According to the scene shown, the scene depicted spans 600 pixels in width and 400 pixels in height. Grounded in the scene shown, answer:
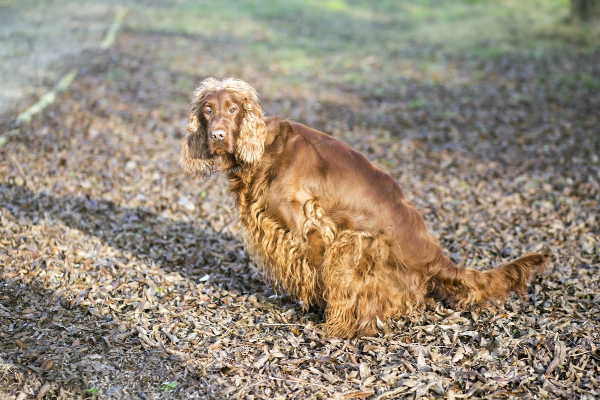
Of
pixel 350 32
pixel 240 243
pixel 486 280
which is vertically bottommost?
pixel 240 243

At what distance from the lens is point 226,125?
390 cm

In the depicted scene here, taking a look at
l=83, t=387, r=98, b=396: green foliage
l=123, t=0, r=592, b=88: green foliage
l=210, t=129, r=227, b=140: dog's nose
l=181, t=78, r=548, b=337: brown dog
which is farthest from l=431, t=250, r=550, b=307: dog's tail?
l=123, t=0, r=592, b=88: green foliage

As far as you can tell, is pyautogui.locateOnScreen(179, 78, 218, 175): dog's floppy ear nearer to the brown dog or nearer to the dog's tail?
the brown dog

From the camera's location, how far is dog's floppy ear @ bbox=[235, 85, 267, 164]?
154 inches

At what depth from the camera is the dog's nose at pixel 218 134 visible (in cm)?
384

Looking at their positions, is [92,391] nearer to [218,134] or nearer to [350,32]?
[218,134]

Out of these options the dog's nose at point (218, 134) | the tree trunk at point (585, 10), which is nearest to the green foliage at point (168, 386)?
the dog's nose at point (218, 134)

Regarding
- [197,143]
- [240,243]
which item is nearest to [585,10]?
[240,243]

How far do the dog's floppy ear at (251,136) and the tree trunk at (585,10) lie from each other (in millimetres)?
13979

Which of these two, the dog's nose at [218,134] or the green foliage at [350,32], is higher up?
the green foliage at [350,32]

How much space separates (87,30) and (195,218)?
39.9ft

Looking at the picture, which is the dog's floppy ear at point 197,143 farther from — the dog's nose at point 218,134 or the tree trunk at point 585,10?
the tree trunk at point 585,10

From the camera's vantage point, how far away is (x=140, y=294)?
4.54 metres

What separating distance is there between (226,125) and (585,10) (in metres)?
14.3
